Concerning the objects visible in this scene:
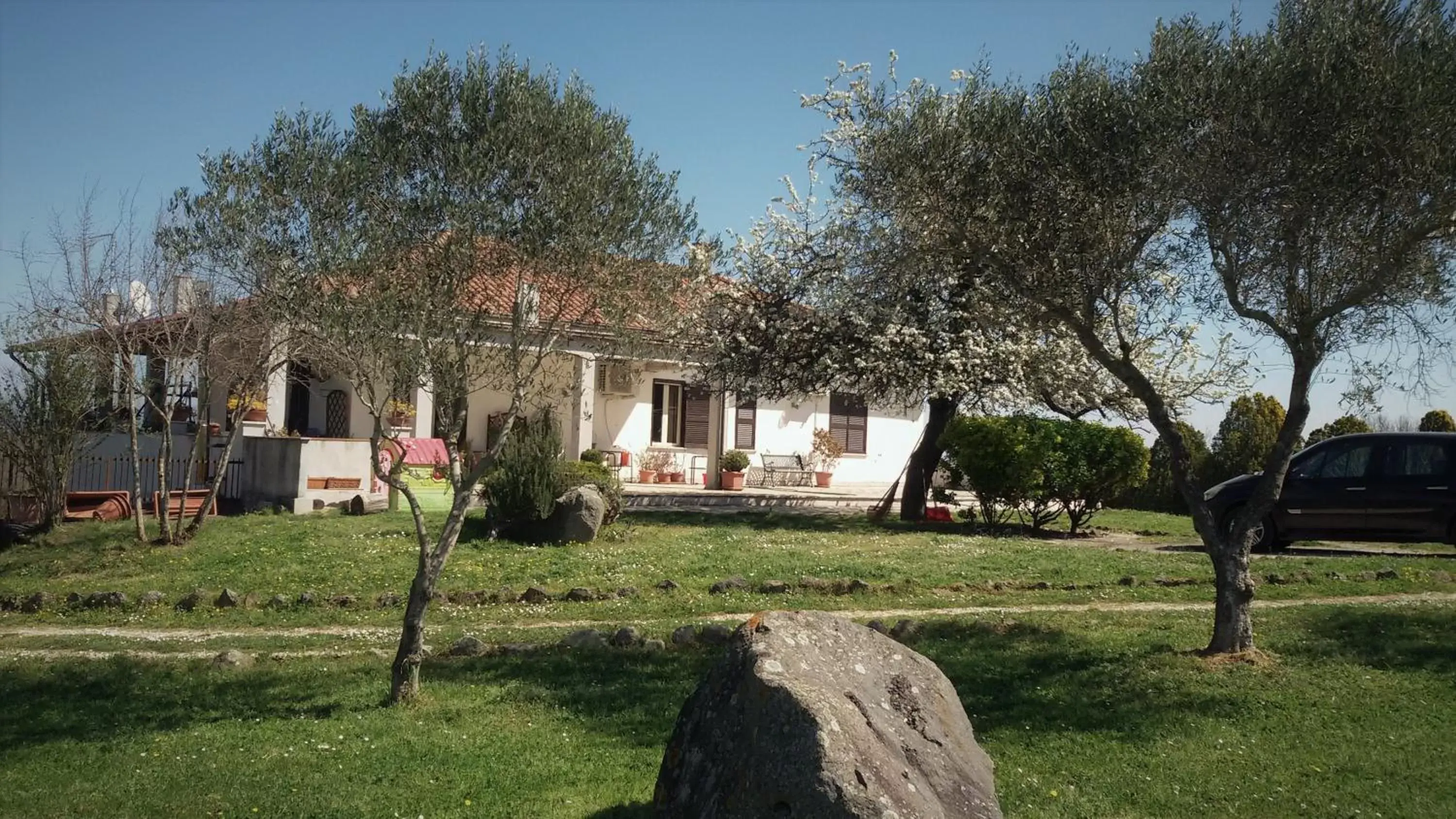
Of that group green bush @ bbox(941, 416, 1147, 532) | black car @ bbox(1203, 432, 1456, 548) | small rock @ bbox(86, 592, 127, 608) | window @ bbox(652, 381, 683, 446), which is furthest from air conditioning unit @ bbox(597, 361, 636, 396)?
small rock @ bbox(86, 592, 127, 608)

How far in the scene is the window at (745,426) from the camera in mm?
28984

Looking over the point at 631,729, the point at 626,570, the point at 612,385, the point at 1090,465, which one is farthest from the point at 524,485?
the point at 612,385

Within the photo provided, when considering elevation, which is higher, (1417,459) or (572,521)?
(1417,459)

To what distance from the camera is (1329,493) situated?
1606cm

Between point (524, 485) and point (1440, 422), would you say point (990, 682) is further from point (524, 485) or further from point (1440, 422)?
point (1440, 422)

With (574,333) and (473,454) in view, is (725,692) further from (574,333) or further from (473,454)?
(473,454)

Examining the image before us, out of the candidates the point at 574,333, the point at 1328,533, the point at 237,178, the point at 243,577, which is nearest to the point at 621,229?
the point at 574,333

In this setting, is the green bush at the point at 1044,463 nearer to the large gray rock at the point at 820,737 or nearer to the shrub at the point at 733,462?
the shrub at the point at 733,462

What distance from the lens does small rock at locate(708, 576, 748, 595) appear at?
12953 mm

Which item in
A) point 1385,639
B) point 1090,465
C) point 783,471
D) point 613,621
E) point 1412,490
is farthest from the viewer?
point 783,471

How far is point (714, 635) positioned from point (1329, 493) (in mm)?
10276

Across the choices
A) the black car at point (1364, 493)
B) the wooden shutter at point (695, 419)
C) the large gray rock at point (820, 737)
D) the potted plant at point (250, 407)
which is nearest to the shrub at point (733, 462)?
the wooden shutter at point (695, 419)

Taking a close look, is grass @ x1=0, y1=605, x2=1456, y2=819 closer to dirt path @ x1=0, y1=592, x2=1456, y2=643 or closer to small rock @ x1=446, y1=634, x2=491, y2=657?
small rock @ x1=446, y1=634, x2=491, y2=657

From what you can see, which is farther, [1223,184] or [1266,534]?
[1266,534]
